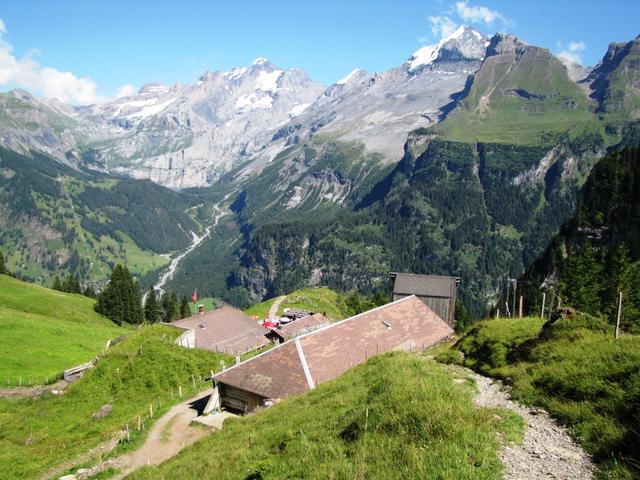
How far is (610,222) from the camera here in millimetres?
109938

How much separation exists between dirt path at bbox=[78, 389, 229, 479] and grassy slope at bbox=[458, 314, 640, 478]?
66.0ft

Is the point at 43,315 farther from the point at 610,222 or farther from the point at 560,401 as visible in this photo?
the point at 610,222

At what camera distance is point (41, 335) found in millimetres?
69125

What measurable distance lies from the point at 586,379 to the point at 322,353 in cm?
2324

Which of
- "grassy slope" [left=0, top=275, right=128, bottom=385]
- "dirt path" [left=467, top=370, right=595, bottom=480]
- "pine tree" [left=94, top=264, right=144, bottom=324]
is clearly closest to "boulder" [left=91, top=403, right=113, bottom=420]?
"grassy slope" [left=0, top=275, right=128, bottom=385]

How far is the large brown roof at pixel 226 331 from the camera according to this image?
198 feet

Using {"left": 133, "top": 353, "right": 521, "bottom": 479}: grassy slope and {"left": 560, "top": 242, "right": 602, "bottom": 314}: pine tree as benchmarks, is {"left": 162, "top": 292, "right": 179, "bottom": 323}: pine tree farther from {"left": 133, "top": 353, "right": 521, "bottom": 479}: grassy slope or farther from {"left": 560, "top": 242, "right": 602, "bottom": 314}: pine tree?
{"left": 133, "top": 353, "right": 521, "bottom": 479}: grassy slope

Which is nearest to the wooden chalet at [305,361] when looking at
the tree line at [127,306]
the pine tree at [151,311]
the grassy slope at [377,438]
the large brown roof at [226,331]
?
the grassy slope at [377,438]

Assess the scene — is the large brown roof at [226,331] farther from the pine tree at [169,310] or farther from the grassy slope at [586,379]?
the pine tree at [169,310]

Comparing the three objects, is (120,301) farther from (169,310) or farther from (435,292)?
(435,292)

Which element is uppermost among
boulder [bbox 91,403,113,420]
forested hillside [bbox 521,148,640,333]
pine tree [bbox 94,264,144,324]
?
forested hillside [bbox 521,148,640,333]

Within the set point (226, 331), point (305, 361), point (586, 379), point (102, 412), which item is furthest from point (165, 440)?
point (226, 331)

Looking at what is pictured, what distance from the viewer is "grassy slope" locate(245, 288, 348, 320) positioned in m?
104

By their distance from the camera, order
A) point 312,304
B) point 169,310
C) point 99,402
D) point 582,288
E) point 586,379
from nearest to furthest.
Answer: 1. point 586,379
2. point 99,402
3. point 582,288
4. point 312,304
5. point 169,310
